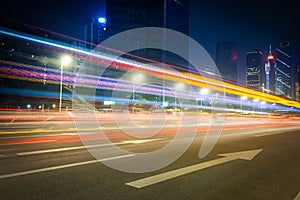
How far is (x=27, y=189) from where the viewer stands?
488cm

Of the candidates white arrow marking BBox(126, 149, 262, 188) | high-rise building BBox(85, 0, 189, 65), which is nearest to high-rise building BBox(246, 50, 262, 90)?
high-rise building BBox(85, 0, 189, 65)

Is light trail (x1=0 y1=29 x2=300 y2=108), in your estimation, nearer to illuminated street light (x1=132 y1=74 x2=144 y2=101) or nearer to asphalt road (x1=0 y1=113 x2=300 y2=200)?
illuminated street light (x1=132 y1=74 x2=144 y2=101)

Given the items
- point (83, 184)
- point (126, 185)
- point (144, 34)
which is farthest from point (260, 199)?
point (144, 34)

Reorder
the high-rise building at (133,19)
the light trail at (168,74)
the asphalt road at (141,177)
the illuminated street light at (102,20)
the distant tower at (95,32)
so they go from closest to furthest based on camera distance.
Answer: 1. the asphalt road at (141,177)
2. the light trail at (168,74)
3. the illuminated street light at (102,20)
4. the high-rise building at (133,19)
5. the distant tower at (95,32)

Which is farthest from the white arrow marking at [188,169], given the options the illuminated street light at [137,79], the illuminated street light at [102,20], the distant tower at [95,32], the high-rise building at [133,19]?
the illuminated street light at [102,20]

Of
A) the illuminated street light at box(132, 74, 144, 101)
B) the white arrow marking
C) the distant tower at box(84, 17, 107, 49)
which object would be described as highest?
the distant tower at box(84, 17, 107, 49)

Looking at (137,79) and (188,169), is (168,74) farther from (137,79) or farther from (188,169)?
(188,169)

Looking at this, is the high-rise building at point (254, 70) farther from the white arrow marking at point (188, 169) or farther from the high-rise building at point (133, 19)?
the white arrow marking at point (188, 169)

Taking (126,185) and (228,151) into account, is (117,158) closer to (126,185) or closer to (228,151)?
(126,185)

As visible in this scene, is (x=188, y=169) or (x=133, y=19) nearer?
(x=188, y=169)

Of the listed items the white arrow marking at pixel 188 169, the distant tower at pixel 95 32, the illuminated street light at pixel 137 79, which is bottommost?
the white arrow marking at pixel 188 169

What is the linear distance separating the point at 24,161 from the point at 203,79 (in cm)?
3803

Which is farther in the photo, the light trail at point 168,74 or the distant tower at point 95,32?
the distant tower at point 95,32

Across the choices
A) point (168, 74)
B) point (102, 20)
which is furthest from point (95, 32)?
point (168, 74)
